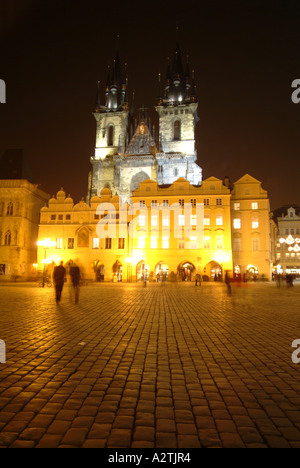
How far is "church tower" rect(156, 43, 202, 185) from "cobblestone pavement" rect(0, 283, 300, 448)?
Result: 183 ft

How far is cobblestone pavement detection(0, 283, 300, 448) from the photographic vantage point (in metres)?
2.93

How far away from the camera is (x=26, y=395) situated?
12.5ft

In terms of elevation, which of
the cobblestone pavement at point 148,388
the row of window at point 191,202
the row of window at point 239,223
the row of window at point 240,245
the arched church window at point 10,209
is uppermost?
the row of window at point 191,202

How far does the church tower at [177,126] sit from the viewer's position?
62.7 metres

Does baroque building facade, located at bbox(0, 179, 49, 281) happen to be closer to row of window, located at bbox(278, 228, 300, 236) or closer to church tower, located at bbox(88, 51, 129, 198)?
church tower, located at bbox(88, 51, 129, 198)

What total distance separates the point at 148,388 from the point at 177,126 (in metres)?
67.4

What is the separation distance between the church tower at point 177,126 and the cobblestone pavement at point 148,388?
55783mm

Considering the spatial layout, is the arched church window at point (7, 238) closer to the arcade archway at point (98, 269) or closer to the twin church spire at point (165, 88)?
the arcade archway at point (98, 269)

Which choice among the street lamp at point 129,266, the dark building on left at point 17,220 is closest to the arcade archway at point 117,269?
the street lamp at point 129,266

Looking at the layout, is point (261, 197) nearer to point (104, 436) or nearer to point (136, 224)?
point (136, 224)

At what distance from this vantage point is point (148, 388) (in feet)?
13.5

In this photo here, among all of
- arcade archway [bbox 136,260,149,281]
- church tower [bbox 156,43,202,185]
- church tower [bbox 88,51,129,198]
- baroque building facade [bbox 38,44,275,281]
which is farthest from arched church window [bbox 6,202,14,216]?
church tower [bbox 156,43,202,185]

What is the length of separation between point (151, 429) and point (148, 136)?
228 ft
